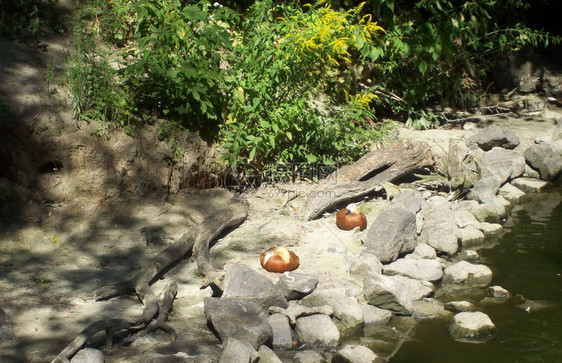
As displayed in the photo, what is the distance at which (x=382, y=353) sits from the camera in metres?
4.86

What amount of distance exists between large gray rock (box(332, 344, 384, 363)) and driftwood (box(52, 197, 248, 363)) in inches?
48.5

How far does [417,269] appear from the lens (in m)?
6.07

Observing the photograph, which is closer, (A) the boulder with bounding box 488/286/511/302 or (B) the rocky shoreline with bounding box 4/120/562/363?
(B) the rocky shoreline with bounding box 4/120/562/363

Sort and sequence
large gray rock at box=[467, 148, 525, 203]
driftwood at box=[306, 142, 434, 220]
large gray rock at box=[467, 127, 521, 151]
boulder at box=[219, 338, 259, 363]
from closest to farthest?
boulder at box=[219, 338, 259, 363] < driftwood at box=[306, 142, 434, 220] < large gray rock at box=[467, 148, 525, 203] < large gray rock at box=[467, 127, 521, 151]

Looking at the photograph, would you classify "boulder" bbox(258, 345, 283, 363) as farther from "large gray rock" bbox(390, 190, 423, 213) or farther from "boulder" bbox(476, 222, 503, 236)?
"boulder" bbox(476, 222, 503, 236)

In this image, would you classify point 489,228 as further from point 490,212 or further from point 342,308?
point 342,308

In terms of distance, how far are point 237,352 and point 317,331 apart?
883mm

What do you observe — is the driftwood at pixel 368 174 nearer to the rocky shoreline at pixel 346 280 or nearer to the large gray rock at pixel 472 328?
the rocky shoreline at pixel 346 280

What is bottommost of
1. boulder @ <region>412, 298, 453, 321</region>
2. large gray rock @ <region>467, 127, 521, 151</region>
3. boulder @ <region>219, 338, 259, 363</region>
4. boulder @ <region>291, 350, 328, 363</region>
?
boulder @ <region>291, 350, 328, 363</region>

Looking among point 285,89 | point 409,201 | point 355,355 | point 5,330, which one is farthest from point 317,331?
point 285,89

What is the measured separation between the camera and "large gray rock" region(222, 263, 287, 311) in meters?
5.13

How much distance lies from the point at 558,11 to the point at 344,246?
9.10 m

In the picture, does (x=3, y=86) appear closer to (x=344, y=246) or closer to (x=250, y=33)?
(x=250, y=33)

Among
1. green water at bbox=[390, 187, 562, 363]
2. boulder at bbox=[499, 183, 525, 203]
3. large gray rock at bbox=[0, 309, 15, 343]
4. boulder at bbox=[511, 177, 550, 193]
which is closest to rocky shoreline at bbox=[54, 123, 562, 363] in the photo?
green water at bbox=[390, 187, 562, 363]
